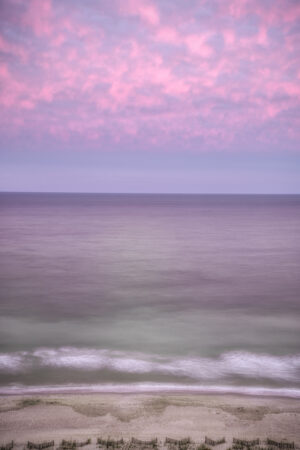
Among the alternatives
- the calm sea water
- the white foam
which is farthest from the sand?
the white foam

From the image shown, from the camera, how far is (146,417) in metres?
11.9

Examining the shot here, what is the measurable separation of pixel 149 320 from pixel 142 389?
905 centimetres

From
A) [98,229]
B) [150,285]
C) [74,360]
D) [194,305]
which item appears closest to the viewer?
[74,360]

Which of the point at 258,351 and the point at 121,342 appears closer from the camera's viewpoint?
the point at 258,351

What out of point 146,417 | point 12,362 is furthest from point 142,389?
point 12,362

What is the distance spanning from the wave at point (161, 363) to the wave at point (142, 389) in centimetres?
96

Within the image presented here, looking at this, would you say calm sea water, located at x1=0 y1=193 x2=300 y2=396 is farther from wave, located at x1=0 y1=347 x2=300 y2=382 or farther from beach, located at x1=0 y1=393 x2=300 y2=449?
beach, located at x1=0 y1=393 x2=300 y2=449

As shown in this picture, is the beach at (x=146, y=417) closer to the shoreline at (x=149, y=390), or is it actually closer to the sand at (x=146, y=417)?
the sand at (x=146, y=417)

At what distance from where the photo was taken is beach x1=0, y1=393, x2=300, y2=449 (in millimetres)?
10664

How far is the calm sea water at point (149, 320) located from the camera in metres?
15.5

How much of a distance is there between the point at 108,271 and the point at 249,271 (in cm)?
1429

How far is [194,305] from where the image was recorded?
88.3ft

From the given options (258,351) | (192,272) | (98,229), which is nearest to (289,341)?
(258,351)

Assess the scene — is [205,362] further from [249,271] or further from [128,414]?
[249,271]
